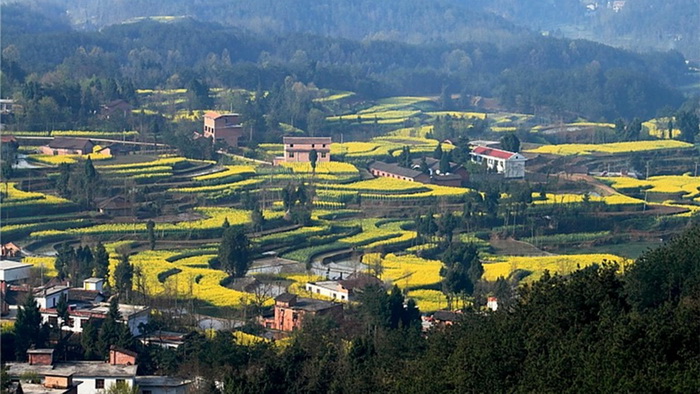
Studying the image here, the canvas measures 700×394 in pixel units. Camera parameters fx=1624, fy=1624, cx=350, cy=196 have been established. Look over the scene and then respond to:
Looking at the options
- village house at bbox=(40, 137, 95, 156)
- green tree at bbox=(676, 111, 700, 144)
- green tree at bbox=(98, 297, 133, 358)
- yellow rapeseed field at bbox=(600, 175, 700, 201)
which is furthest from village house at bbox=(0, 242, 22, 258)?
green tree at bbox=(676, 111, 700, 144)

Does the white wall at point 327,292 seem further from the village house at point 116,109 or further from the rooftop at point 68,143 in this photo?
the village house at point 116,109

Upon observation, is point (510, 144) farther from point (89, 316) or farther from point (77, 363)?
point (77, 363)

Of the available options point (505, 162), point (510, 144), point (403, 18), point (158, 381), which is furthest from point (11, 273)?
point (403, 18)

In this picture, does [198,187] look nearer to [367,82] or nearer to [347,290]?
[347,290]

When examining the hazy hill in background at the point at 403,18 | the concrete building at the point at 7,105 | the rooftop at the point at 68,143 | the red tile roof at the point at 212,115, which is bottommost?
the rooftop at the point at 68,143

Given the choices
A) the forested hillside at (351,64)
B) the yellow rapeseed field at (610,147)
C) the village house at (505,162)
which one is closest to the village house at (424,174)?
the village house at (505,162)

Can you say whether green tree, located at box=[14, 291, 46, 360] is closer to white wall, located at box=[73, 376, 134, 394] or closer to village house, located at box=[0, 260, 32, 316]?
white wall, located at box=[73, 376, 134, 394]
